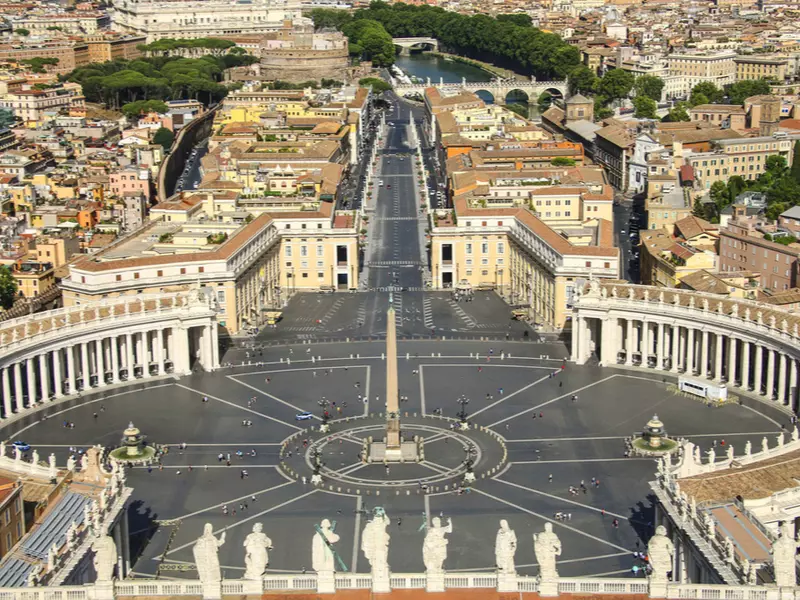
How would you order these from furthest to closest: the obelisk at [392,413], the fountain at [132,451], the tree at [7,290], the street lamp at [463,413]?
the tree at [7,290] → the street lamp at [463,413] → the fountain at [132,451] → the obelisk at [392,413]

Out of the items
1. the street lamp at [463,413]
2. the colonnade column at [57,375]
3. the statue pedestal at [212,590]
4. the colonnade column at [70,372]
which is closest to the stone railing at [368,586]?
the statue pedestal at [212,590]

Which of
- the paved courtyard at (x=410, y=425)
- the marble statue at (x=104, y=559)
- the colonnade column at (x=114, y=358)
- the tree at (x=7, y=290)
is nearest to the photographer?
the marble statue at (x=104, y=559)

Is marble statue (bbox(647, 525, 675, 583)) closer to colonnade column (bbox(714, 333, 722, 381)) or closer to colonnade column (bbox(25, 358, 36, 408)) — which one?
colonnade column (bbox(714, 333, 722, 381))

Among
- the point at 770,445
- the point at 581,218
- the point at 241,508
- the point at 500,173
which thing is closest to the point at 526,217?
the point at 581,218

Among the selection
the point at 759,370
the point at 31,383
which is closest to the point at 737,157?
the point at 759,370

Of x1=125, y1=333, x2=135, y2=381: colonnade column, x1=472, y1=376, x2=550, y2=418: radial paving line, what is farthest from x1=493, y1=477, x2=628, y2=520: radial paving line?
x1=125, y1=333, x2=135, y2=381: colonnade column

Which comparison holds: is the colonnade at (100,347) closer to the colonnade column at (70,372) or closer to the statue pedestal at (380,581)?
the colonnade column at (70,372)

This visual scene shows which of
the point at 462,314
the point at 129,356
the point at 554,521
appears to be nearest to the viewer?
the point at 554,521

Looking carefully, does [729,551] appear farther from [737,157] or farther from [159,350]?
[737,157]
